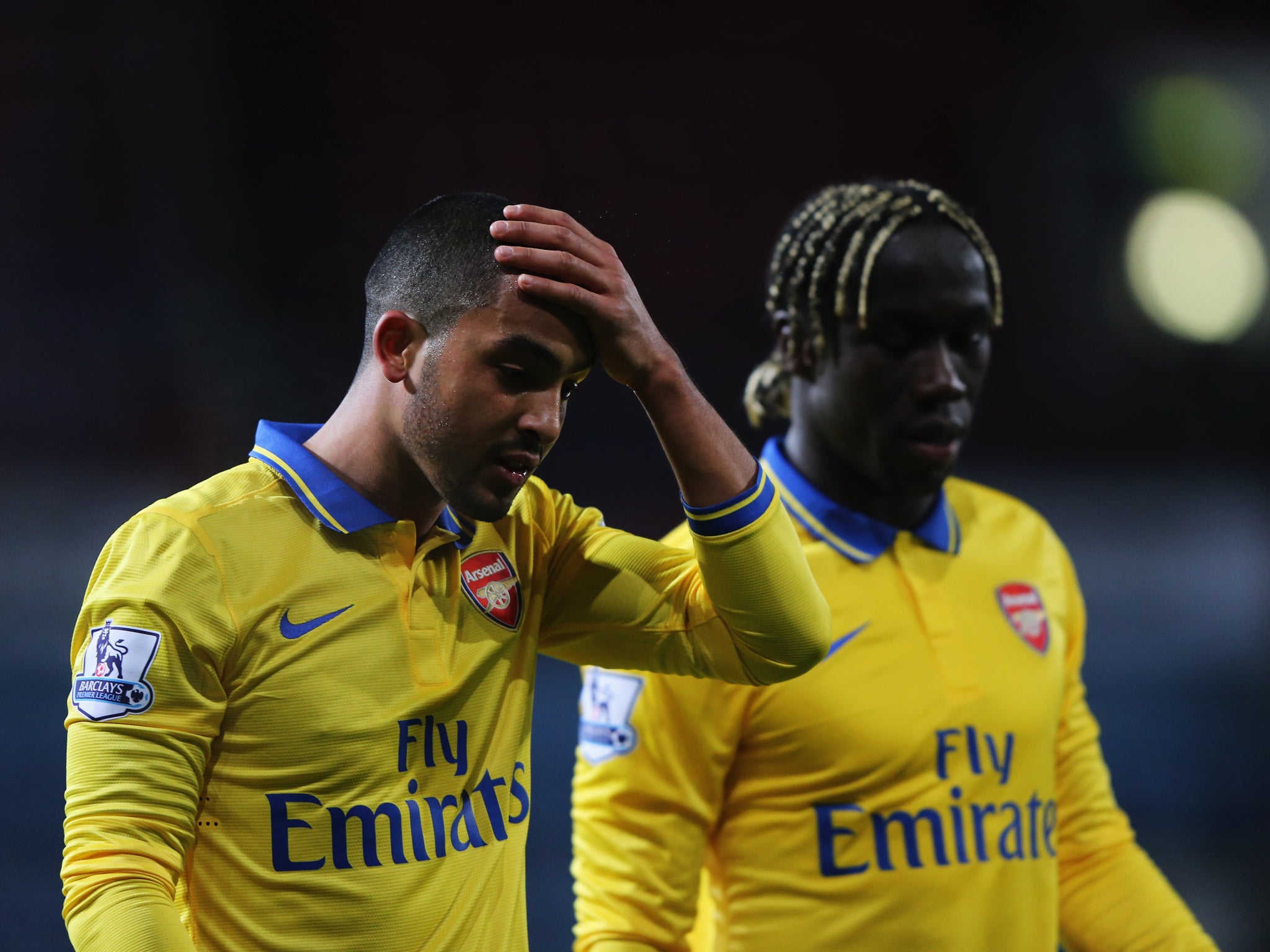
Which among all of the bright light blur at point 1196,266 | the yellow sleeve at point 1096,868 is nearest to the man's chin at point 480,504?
the yellow sleeve at point 1096,868

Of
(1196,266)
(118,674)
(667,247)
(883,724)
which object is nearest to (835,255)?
(667,247)

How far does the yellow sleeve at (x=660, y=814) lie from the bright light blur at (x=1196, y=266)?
3883 mm

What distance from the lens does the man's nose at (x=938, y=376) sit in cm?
144

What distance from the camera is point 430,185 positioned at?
131 cm

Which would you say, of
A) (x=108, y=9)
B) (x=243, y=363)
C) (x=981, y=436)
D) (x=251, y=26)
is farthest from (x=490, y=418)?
(x=981, y=436)

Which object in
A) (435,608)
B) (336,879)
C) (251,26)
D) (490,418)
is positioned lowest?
(336,879)

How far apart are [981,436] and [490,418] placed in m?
4.05

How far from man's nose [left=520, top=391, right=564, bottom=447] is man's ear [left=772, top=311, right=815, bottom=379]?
0.60 meters

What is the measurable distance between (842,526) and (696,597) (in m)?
0.42

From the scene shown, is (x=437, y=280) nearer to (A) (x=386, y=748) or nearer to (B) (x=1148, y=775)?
(A) (x=386, y=748)

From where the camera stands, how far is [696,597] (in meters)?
1.13

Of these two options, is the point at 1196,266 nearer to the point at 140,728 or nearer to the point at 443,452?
the point at 443,452

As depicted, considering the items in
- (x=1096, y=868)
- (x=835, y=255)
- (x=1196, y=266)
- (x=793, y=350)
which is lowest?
(x=1096, y=868)

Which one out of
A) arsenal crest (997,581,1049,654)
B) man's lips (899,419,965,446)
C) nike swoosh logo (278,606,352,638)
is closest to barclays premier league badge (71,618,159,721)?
nike swoosh logo (278,606,352,638)
